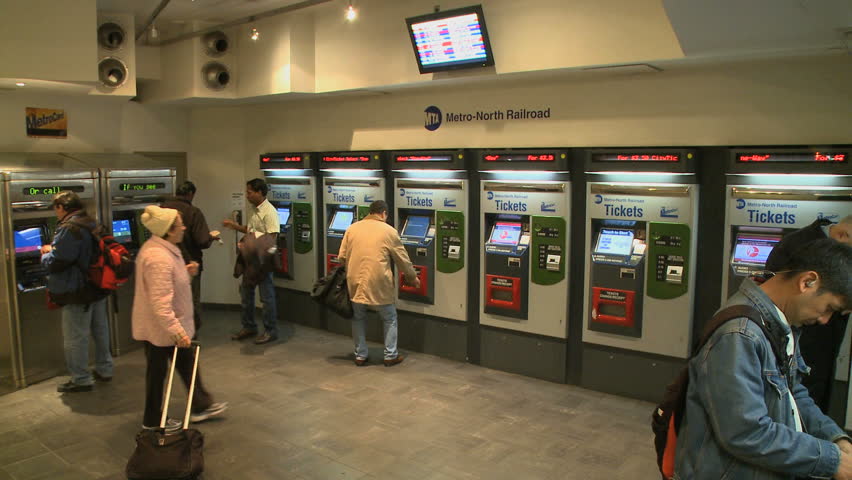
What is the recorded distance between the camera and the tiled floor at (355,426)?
4316mm

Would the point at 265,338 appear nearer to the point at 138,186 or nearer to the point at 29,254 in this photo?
the point at 138,186

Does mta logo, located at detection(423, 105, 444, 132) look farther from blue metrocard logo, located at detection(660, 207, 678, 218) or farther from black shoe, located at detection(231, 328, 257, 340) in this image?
black shoe, located at detection(231, 328, 257, 340)

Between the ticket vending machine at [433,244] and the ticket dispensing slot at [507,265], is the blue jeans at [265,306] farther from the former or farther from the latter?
the ticket dispensing slot at [507,265]

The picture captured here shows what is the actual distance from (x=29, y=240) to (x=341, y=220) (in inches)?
124

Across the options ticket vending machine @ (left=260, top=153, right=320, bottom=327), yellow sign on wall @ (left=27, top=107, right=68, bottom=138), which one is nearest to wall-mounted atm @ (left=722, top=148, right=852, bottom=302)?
ticket vending machine @ (left=260, top=153, right=320, bottom=327)

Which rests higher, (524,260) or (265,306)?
(524,260)

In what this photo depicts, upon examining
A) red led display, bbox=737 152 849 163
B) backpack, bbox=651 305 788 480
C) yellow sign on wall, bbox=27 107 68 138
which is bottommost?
backpack, bbox=651 305 788 480

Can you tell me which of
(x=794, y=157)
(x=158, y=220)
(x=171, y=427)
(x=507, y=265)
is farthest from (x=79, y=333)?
(x=794, y=157)

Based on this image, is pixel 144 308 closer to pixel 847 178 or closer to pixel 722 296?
pixel 722 296

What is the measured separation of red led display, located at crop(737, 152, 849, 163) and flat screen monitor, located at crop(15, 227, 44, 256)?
6191 millimetres

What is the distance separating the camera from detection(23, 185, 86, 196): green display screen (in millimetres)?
5902

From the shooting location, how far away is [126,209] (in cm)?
691

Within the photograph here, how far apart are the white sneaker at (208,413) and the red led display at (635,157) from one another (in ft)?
12.3

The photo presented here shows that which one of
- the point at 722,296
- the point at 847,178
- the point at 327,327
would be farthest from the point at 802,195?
the point at 327,327
